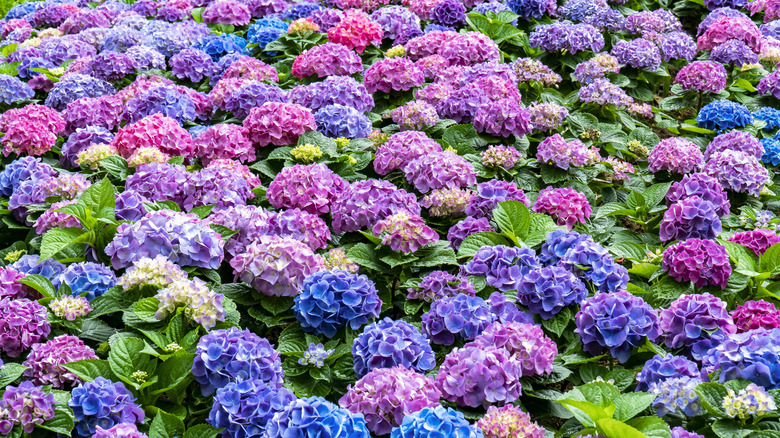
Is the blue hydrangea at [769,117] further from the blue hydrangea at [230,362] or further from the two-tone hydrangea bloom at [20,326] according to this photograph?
the two-tone hydrangea bloom at [20,326]

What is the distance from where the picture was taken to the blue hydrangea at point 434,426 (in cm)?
245

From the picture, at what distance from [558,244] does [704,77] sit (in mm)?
2974

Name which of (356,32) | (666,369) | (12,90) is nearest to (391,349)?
(666,369)

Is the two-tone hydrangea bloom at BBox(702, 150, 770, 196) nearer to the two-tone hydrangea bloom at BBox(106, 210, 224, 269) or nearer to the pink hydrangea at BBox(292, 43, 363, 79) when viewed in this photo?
the pink hydrangea at BBox(292, 43, 363, 79)

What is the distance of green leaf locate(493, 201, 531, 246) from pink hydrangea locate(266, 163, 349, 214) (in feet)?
2.95

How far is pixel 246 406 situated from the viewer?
2678 millimetres

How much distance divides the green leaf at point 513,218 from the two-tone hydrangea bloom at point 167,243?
1.44m

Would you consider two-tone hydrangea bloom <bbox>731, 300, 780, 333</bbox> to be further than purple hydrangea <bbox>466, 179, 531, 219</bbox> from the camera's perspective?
No

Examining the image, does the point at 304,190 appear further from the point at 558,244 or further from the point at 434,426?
the point at 434,426

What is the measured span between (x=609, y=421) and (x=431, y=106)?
309 cm

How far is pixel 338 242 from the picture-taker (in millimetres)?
4094

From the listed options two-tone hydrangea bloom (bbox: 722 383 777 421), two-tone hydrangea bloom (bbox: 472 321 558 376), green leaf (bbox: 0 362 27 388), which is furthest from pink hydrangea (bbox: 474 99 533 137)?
green leaf (bbox: 0 362 27 388)

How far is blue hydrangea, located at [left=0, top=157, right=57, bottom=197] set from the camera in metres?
4.47

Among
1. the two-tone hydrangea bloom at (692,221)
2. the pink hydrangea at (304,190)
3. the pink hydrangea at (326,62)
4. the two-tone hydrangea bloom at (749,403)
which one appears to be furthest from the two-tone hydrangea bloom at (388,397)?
the pink hydrangea at (326,62)
